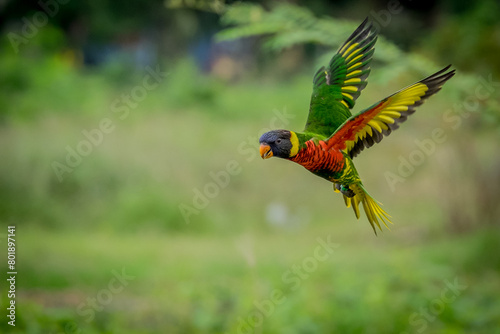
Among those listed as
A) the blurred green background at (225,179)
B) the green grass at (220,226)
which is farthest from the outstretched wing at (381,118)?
the green grass at (220,226)

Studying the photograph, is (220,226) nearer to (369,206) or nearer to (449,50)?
(449,50)

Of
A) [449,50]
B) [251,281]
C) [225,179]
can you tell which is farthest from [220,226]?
[449,50]

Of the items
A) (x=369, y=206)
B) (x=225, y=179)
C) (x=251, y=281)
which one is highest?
(x=225, y=179)

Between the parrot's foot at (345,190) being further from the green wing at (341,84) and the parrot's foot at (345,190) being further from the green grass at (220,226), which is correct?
the green grass at (220,226)

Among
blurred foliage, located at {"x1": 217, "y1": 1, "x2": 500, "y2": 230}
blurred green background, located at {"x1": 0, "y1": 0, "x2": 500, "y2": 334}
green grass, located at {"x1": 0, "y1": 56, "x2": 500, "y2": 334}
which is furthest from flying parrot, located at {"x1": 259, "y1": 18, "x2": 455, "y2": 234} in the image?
green grass, located at {"x1": 0, "y1": 56, "x2": 500, "y2": 334}

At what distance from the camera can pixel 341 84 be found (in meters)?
0.42

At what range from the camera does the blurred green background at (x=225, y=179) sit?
216cm

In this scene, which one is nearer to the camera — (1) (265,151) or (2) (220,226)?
(1) (265,151)

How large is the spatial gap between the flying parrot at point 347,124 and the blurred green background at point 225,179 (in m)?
0.74

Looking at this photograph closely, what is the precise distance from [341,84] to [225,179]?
11.2 ft

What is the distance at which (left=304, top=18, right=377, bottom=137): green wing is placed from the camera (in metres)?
0.39

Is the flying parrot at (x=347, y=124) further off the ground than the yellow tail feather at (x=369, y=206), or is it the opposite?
the flying parrot at (x=347, y=124)

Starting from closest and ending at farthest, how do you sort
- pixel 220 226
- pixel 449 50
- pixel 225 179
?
pixel 449 50 < pixel 220 226 < pixel 225 179

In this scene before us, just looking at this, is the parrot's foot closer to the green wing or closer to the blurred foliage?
the green wing
